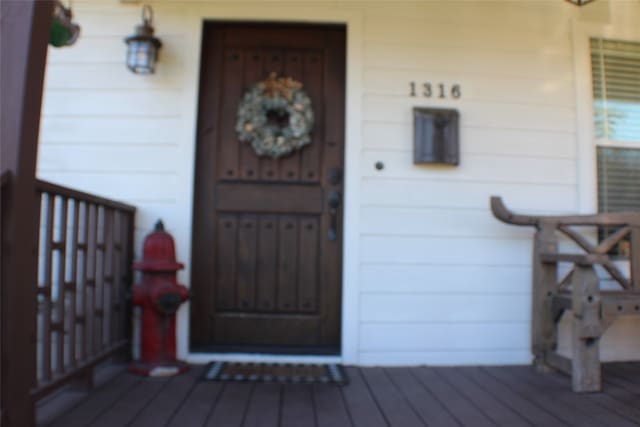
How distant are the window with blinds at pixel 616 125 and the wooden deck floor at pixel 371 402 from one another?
42.7 inches

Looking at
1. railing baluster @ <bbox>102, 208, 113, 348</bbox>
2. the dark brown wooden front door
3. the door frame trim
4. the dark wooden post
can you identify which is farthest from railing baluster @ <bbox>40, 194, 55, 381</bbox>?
the dark brown wooden front door

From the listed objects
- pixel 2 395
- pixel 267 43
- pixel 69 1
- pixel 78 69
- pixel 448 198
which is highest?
pixel 69 1

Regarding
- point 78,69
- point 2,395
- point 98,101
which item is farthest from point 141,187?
point 2,395

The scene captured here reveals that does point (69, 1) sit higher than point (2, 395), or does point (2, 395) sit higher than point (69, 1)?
point (69, 1)

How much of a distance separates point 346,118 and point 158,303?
146cm

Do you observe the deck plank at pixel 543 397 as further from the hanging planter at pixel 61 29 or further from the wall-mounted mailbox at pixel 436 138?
the hanging planter at pixel 61 29

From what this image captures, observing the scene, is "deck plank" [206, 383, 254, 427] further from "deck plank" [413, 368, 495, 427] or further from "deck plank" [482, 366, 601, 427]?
"deck plank" [482, 366, 601, 427]

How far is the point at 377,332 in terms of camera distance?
273cm

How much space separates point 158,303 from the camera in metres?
2.47

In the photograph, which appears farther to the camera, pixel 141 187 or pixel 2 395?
pixel 141 187

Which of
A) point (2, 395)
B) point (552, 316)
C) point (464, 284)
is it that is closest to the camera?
point (2, 395)

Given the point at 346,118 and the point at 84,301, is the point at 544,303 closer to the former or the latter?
the point at 346,118

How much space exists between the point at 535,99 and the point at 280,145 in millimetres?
1575

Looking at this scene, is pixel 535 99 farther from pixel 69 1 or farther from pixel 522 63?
pixel 69 1
